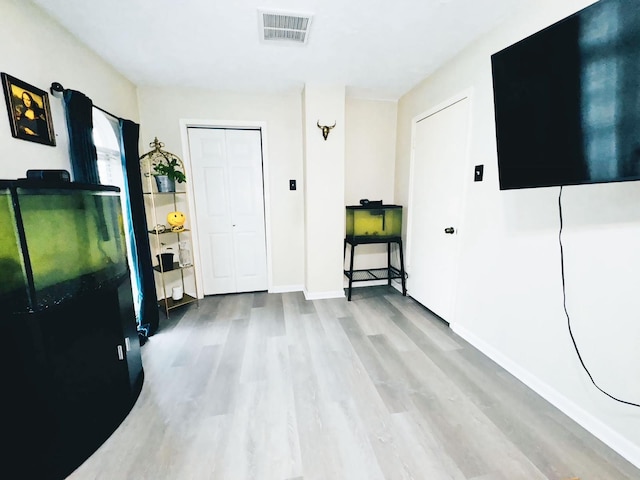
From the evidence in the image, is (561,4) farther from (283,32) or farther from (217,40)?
(217,40)

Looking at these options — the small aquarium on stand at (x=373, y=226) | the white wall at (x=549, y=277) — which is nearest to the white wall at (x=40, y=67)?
the small aquarium on stand at (x=373, y=226)

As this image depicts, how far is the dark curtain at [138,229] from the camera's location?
230cm

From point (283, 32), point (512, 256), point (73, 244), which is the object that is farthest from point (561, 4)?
point (73, 244)

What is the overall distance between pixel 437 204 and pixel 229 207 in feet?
7.84

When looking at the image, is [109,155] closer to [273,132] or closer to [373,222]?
[273,132]

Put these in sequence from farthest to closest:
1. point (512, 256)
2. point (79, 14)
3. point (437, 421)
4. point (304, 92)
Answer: point (304, 92)
point (512, 256)
point (79, 14)
point (437, 421)

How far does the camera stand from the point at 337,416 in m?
1.51

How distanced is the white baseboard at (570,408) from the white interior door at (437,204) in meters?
0.53

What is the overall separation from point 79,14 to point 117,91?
0.81 m

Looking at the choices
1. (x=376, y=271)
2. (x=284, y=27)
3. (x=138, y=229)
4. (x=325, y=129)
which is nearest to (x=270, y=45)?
(x=284, y=27)

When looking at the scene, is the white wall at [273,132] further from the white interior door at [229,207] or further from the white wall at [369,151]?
the white wall at [369,151]

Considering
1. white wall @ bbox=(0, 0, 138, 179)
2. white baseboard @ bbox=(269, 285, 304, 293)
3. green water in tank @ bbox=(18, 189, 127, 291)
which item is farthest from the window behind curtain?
white baseboard @ bbox=(269, 285, 304, 293)

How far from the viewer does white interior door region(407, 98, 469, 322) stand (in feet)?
7.65

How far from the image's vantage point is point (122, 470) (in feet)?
4.02
